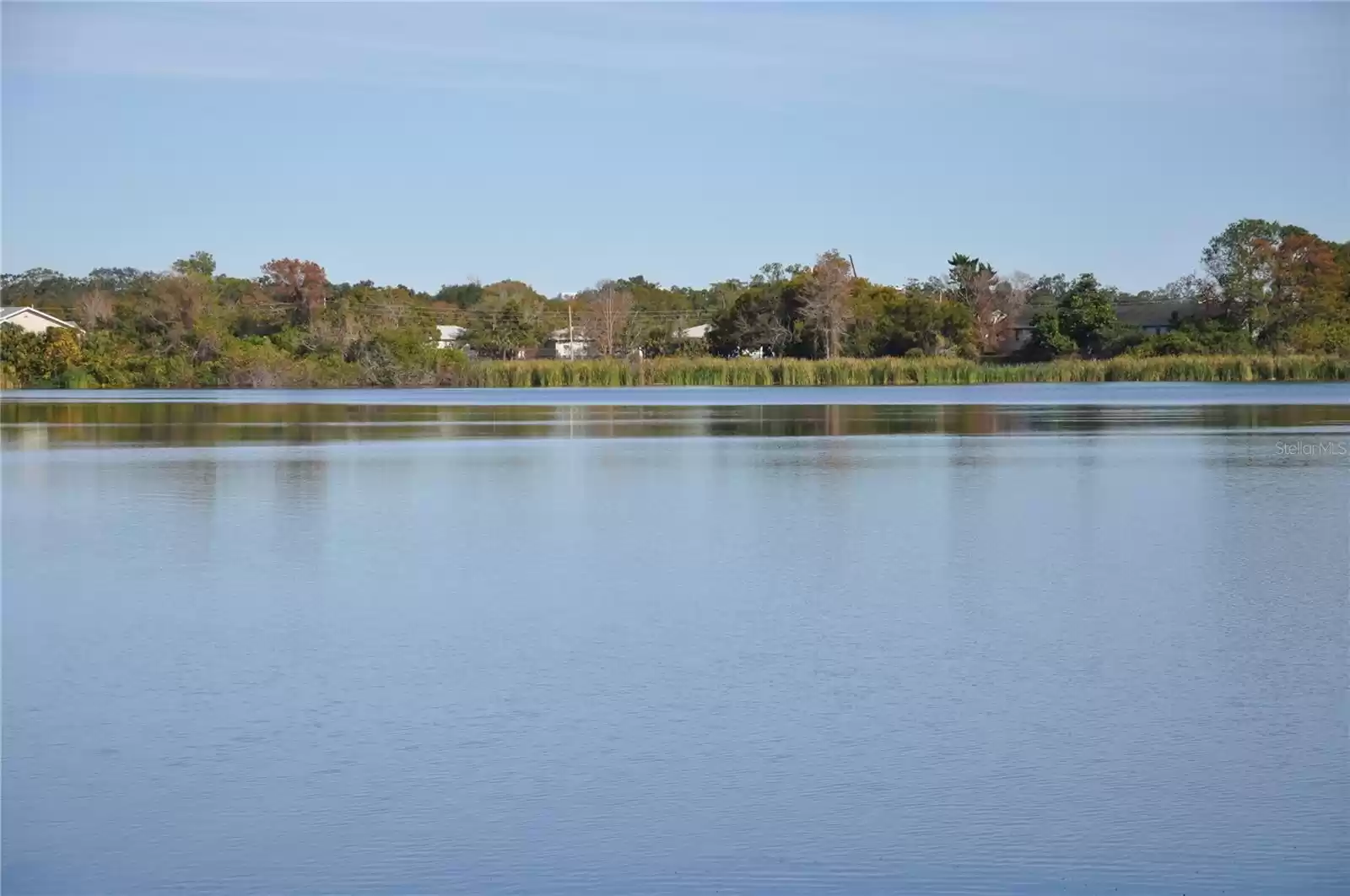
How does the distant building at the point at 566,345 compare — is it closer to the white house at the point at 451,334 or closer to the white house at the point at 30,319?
the white house at the point at 451,334

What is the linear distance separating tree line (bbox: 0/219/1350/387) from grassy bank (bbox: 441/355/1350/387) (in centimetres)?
543

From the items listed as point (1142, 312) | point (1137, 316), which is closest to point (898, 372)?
point (1137, 316)

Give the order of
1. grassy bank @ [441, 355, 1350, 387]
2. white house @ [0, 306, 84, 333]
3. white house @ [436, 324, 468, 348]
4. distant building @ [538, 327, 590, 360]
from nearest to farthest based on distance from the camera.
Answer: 1. grassy bank @ [441, 355, 1350, 387]
2. white house @ [0, 306, 84, 333]
3. white house @ [436, 324, 468, 348]
4. distant building @ [538, 327, 590, 360]

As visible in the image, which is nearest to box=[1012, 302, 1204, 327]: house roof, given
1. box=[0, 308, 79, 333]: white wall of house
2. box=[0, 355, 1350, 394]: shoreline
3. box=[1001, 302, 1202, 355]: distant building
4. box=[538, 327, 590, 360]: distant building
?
box=[1001, 302, 1202, 355]: distant building

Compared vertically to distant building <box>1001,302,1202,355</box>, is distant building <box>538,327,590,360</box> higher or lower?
lower

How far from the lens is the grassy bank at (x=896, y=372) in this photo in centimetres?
5359

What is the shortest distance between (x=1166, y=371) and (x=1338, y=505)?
43.1m

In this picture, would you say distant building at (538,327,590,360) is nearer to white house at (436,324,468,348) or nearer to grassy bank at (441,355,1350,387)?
white house at (436,324,468,348)

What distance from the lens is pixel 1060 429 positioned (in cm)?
2558

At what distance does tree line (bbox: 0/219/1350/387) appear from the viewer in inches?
2514

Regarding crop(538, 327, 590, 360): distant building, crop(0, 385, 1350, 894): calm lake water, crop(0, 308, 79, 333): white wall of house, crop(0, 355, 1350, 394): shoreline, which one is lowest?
crop(0, 385, 1350, 894): calm lake water

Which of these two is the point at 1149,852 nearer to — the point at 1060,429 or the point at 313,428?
the point at 1060,429

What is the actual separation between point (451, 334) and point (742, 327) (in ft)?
95.6

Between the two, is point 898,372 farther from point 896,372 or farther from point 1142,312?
point 1142,312
